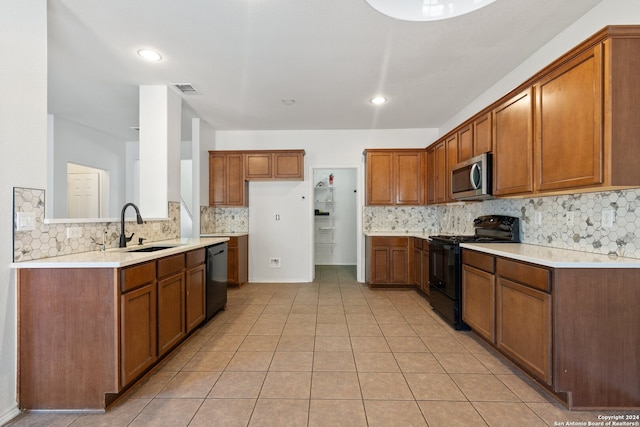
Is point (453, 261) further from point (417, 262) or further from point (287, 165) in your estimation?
point (287, 165)

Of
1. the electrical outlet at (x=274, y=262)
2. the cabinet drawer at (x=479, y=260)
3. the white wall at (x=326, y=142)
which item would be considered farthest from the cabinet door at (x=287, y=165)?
the cabinet drawer at (x=479, y=260)

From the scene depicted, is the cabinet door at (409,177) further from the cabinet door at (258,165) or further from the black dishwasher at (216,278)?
the black dishwasher at (216,278)

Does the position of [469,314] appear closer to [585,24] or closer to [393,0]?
[585,24]

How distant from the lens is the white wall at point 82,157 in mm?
4734

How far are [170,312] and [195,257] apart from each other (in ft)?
1.90

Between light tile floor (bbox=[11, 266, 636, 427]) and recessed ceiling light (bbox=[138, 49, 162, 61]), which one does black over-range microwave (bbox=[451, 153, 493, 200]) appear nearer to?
light tile floor (bbox=[11, 266, 636, 427])

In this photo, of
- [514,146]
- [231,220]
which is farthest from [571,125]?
[231,220]

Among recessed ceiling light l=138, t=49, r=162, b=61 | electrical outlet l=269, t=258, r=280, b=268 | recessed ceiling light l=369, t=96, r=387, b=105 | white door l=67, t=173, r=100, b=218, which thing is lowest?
electrical outlet l=269, t=258, r=280, b=268

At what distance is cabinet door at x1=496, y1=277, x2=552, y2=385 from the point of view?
1.84 m

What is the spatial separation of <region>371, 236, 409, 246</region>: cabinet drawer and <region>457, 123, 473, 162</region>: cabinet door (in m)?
1.45

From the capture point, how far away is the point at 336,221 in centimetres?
689

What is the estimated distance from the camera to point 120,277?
1.81 metres

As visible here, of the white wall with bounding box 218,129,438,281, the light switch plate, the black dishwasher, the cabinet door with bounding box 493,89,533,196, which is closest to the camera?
the light switch plate

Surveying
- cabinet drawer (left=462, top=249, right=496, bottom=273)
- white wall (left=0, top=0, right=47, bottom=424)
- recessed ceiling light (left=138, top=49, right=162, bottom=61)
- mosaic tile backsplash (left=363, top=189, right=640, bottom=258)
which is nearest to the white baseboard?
white wall (left=0, top=0, right=47, bottom=424)
